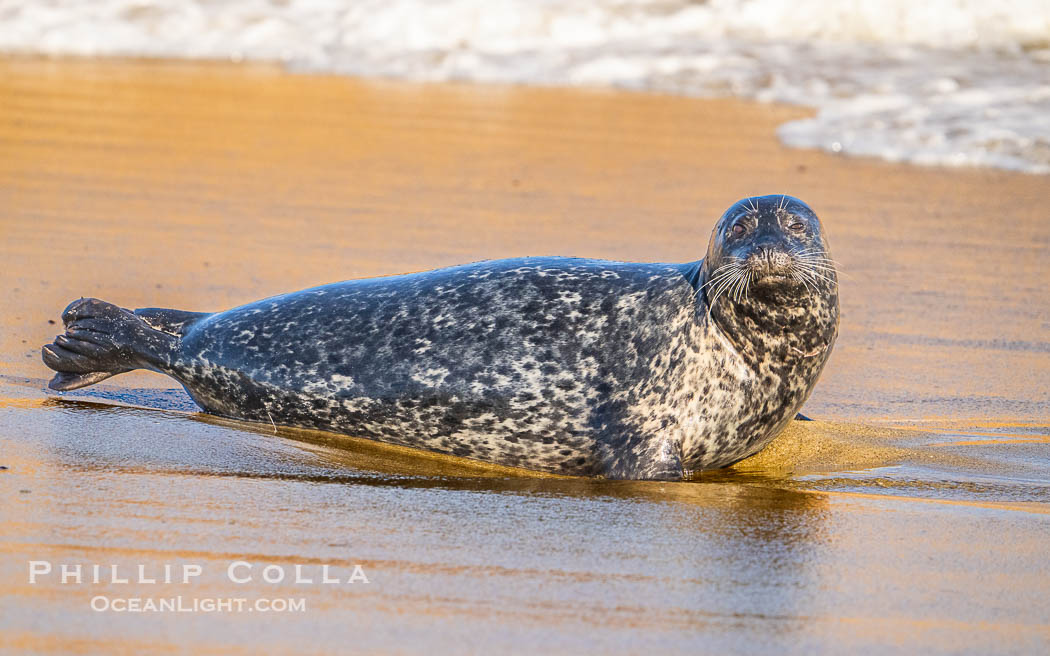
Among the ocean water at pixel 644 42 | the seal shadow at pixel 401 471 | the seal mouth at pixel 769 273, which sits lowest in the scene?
the seal shadow at pixel 401 471

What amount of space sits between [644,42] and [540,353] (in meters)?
10.0

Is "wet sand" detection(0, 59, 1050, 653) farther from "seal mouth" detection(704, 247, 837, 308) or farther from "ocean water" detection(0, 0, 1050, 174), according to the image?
"ocean water" detection(0, 0, 1050, 174)

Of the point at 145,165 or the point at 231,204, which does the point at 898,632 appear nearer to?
the point at 231,204

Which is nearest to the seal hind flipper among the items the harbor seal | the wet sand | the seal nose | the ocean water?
the harbor seal

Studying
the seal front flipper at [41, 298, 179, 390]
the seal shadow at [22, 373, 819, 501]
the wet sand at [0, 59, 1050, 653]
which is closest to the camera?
the wet sand at [0, 59, 1050, 653]

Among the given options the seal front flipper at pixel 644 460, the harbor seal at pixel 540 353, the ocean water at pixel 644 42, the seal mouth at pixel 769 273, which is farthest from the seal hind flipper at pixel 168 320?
the ocean water at pixel 644 42

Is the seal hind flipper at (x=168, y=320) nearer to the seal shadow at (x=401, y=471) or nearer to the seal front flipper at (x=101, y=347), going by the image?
the seal front flipper at (x=101, y=347)

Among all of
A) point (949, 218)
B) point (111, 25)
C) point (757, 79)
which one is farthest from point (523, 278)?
point (111, 25)

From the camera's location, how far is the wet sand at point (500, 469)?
2891mm

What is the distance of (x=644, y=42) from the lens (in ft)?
45.0

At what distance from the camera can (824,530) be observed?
3.54 meters

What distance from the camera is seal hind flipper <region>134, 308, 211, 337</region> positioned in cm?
480

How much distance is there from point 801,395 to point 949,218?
4.15 m

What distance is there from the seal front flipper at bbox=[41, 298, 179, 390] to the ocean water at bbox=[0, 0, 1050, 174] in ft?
23.6
